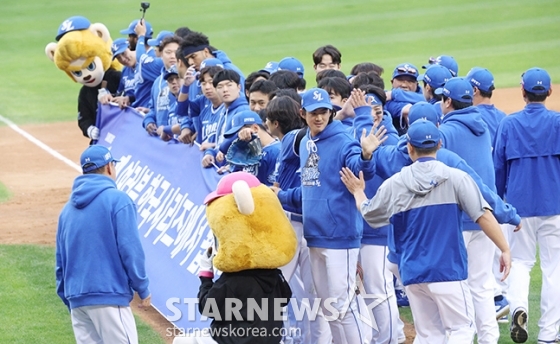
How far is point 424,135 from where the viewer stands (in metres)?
5.58

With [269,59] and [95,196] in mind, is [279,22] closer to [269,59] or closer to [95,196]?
[269,59]

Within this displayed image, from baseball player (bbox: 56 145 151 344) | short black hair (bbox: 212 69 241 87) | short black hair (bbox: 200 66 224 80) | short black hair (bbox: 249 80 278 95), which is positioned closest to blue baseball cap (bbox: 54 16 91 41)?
short black hair (bbox: 200 66 224 80)

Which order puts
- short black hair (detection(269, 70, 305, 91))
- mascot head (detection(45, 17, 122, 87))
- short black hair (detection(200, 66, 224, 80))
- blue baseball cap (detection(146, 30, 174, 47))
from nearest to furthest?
short black hair (detection(269, 70, 305, 91))
short black hair (detection(200, 66, 224, 80))
blue baseball cap (detection(146, 30, 174, 47))
mascot head (detection(45, 17, 122, 87))

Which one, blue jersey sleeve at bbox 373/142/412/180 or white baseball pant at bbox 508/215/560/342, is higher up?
blue jersey sleeve at bbox 373/142/412/180

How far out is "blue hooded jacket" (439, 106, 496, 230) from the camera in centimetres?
655

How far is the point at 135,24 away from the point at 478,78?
19.6ft

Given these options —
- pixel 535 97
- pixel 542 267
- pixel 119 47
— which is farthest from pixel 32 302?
pixel 535 97

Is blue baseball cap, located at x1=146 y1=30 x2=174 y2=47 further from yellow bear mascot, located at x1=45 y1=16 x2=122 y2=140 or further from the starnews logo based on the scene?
the starnews logo

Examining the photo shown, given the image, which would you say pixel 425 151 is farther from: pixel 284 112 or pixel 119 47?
pixel 119 47

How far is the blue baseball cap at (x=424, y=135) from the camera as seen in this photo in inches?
220

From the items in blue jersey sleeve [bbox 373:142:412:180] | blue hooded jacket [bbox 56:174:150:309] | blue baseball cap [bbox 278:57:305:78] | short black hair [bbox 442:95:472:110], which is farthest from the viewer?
blue baseball cap [bbox 278:57:305:78]

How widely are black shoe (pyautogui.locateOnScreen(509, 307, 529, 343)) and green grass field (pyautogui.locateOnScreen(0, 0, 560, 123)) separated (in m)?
12.1

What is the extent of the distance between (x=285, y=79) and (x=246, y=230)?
9.55 feet

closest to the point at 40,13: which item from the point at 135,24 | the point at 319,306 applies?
the point at 135,24
